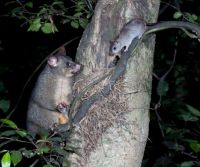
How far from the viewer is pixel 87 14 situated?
4.38 m

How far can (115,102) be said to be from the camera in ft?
10.4

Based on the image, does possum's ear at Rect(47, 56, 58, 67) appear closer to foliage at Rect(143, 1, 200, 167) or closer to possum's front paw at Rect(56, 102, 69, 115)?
possum's front paw at Rect(56, 102, 69, 115)

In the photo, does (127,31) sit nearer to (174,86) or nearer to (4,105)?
(4,105)

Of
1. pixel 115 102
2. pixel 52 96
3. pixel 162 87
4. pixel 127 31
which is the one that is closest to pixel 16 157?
pixel 115 102

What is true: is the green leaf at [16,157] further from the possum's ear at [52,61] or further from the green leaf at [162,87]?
the possum's ear at [52,61]

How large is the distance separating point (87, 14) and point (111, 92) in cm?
140

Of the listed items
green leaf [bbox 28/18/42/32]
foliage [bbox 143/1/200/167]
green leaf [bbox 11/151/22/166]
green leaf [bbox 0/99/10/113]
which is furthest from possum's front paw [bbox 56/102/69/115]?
green leaf [bbox 11/151/22/166]

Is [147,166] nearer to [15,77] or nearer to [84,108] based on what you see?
[84,108]

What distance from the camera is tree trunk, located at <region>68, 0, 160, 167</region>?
3.12 metres

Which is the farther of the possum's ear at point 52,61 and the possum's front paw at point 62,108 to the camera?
the possum's ear at point 52,61

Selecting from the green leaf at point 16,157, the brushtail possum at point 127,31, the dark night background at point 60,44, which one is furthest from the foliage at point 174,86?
the green leaf at point 16,157

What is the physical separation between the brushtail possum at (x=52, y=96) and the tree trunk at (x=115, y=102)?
3.43 ft

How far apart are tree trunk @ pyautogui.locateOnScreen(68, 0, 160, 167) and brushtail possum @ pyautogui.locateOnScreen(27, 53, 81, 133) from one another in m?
1.04

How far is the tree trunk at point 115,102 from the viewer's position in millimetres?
3115
